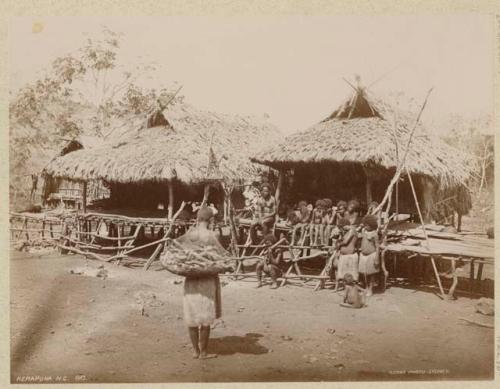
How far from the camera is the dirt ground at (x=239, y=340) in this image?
505cm

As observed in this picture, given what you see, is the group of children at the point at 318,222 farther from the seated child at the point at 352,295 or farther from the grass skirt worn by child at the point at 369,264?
the seated child at the point at 352,295

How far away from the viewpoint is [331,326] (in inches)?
221

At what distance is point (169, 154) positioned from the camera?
8.67 metres

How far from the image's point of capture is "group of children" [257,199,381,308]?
21.3 ft

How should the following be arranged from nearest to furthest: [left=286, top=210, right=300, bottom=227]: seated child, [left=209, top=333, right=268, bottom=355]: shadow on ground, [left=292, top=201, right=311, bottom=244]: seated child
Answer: [left=209, top=333, right=268, bottom=355]: shadow on ground
[left=292, top=201, right=311, bottom=244]: seated child
[left=286, top=210, right=300, bottom=227]: seated child

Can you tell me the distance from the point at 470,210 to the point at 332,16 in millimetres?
3872

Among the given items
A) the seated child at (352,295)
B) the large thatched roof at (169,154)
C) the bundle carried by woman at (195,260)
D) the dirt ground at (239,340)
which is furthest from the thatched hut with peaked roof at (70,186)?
the seated child at (352,295)

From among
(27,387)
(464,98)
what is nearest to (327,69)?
(464,98)

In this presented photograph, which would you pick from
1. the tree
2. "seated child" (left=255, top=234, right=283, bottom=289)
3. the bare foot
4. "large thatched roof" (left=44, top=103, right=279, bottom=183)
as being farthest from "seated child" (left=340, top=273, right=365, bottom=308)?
the tree

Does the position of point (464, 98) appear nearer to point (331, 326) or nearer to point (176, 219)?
point (331, 326)

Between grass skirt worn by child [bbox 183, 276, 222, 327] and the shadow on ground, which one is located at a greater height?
grass skirt worn by child [bbox 183, 276, 222, 327]

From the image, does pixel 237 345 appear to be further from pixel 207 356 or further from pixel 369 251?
pixel 369 251

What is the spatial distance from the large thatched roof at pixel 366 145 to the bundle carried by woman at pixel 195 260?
3.69m

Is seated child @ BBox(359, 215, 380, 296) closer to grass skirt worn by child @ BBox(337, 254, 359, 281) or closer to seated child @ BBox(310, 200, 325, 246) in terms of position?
grass skirt worn by child @ BBox(337, 254, 359, 281)
